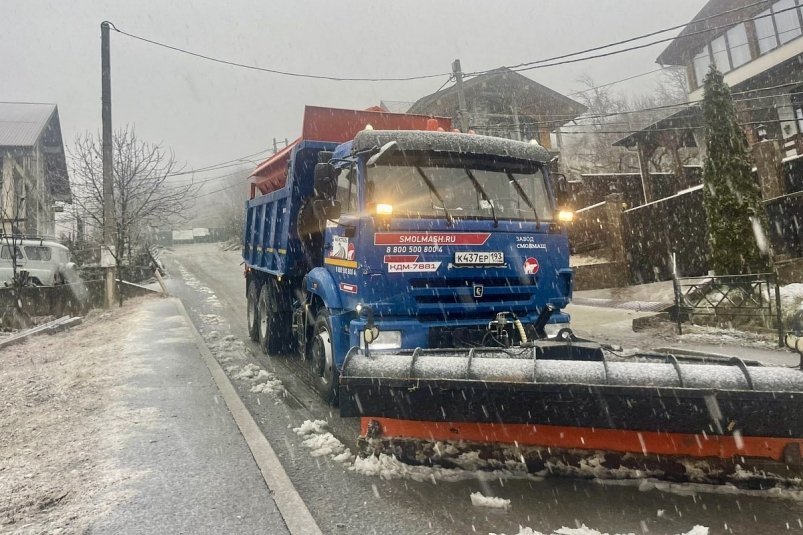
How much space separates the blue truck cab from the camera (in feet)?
13.8

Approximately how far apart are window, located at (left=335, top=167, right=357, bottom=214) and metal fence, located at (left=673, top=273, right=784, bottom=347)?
22.5 ft

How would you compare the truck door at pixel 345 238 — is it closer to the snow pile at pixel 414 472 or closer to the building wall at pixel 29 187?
the snow pile at pixel 414 472

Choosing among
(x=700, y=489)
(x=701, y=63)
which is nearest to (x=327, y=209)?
(x=700, y=489)

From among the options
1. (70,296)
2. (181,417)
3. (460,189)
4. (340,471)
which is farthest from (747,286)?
(70,296)

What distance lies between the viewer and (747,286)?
8.76m

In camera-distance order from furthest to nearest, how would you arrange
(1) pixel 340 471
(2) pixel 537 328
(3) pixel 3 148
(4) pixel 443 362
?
(3) pixel 3 148
(2) pixel 537 328
(1) pixel 340 471
(4) pixel 443 362

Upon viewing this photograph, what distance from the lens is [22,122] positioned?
26031 millimetres

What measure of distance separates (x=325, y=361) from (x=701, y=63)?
99.6 feet

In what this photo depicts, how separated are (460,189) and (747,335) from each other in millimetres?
6687

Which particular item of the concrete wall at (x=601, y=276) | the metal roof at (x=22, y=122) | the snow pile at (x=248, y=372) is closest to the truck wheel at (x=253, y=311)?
the snow pile at (x=248, y=372)

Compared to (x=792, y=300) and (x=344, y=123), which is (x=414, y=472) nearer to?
(x=344, y=123)

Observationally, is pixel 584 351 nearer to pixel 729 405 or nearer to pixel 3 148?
pixel 729 405

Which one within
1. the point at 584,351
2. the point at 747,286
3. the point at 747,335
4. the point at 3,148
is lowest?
the point at 747,335

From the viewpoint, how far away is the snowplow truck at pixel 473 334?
2736 millimetres
